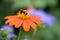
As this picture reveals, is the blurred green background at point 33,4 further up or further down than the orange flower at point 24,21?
further down

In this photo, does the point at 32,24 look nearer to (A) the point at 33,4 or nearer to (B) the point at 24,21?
(B) the point at 24,21

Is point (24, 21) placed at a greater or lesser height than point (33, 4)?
greater

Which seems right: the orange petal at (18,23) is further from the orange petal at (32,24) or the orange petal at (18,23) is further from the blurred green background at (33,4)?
the blurred green background at (33,4)

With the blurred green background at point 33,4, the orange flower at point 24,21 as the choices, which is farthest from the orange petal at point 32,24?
the blurred green background at point 33,4

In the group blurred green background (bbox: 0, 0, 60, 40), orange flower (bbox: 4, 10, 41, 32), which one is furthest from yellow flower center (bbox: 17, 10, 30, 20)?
blurred green background (bbox: 0, 0, 60, 40)

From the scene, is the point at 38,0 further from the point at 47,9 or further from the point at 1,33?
the point at 1,33

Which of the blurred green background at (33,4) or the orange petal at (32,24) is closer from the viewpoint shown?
the orange petal at (32,24)

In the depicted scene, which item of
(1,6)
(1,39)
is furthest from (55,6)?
(1,39)

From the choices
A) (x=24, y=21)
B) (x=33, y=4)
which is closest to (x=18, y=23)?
(x=24, y=21)

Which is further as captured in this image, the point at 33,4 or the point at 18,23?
the point at 33,4

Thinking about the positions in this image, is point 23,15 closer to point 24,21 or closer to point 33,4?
point 24,21

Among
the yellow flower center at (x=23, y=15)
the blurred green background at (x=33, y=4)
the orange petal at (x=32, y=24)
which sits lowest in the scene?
the blurred green background at (x=33, y=4)
